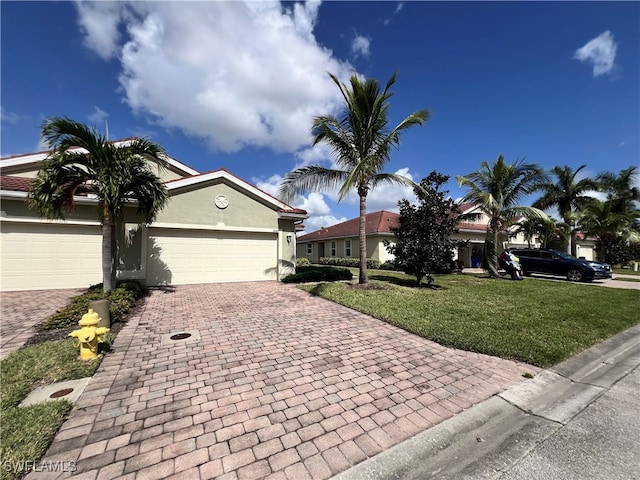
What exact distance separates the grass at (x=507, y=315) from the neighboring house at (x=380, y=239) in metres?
7.40

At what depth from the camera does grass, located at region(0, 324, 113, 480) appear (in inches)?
93.3

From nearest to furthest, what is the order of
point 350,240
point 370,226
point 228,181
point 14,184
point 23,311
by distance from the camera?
point 23,311 < point 14,184 < point 228,181 < point 370,226 < point 350,240

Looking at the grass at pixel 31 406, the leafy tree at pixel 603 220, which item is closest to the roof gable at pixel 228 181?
the grass at pixel 31 406

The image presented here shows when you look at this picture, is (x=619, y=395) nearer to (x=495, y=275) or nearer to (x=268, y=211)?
(x=268, y=211)

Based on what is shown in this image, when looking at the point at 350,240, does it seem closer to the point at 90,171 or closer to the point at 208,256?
the point at 208,256

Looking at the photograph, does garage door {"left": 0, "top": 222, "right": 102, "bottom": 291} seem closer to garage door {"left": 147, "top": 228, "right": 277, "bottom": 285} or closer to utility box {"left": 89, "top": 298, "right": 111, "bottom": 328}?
garage door {"left": 147, "top": 228, "right": 277, "bottom": 285}

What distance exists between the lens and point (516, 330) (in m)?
6.05

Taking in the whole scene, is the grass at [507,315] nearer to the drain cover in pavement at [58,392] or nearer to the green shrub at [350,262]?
the drain cover in pavement at [58,392]

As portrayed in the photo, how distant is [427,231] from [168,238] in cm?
1075

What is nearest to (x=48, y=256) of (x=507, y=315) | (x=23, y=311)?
(x=23, y=311)

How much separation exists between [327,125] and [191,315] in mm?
7828

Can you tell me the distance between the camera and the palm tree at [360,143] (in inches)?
392

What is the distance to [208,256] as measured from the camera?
40.3 feet

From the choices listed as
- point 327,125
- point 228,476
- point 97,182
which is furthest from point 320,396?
point 327,125
